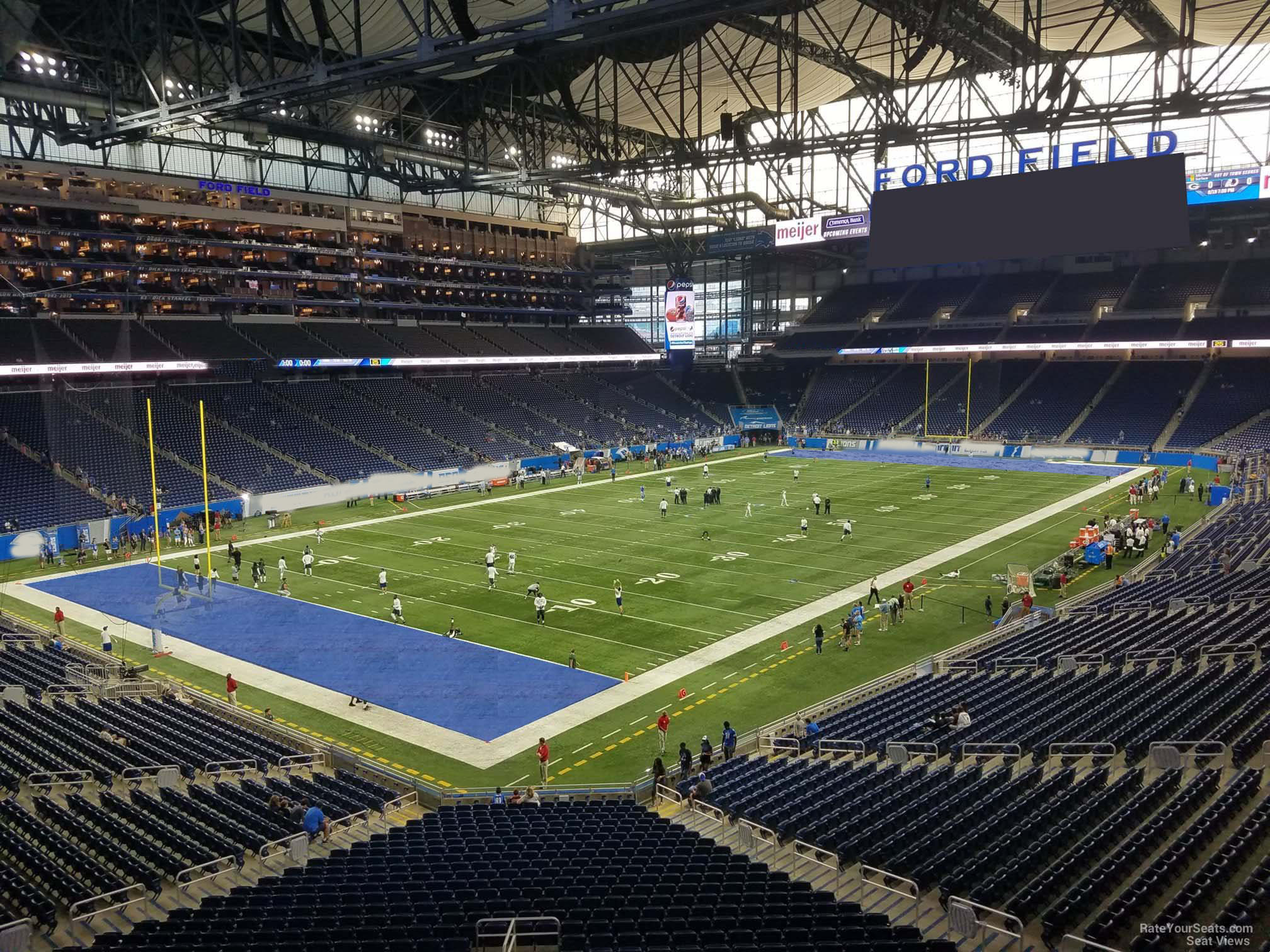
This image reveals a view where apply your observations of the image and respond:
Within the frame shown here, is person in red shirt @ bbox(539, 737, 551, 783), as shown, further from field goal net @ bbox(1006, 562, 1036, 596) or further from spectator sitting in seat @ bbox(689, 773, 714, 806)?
field goal net @ bbox(1006, 562, 1036, 596)

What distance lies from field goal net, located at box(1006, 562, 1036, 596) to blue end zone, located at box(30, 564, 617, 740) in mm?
14357

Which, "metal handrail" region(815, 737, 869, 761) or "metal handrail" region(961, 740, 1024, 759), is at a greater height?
"metal handrail" region(961, 740, 1024, 759)

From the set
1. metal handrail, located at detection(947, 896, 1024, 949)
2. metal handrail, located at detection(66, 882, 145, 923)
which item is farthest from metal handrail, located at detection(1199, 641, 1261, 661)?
metal handrail, located at detection(66, 882, 145, 923)

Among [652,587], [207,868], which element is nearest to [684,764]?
[207,868]

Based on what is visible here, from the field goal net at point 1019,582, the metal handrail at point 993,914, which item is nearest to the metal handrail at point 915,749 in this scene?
the metal handrail at point 993,914

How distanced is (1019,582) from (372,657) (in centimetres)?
2045

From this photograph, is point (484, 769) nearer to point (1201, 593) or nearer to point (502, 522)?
point (1201, 593)

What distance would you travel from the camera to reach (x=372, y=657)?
2653cm

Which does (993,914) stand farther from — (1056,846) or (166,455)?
(166,455)

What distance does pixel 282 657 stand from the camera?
26.7m

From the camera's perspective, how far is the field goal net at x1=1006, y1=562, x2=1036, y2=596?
2986cm

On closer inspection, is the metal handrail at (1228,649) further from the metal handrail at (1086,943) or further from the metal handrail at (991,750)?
the metal handrail at (1086,943)

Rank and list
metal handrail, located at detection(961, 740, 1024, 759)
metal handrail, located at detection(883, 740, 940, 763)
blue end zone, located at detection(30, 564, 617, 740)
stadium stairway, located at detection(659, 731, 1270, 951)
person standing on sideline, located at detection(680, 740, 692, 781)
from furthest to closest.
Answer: blue end zone, located at detection(30, 564, 617, 740) → person standing on sideline, located at detection(680, 740, 692, 781) → metal handrail, located at detection(883, 740, 940, 763) → metal handrail, located at detection(961, 740, 1024, 759) → stadium stairway, located at detection(659, 731, 1270, 951)

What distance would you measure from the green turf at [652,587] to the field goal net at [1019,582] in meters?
0.88
